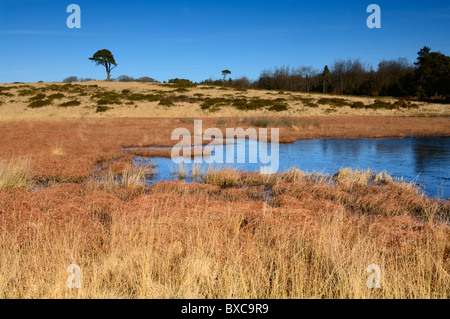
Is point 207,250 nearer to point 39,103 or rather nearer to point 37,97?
point 39,103

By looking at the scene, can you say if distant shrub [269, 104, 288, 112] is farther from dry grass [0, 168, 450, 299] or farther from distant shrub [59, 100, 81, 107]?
dry grass [0, 168, 450, 299]

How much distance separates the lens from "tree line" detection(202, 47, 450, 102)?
61944 mm

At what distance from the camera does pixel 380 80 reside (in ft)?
256

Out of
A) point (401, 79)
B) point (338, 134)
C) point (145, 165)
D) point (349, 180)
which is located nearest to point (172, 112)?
point (338, 134)

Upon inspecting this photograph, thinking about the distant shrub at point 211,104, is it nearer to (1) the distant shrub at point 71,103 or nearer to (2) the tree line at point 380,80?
(1) the distant shrub at point 71,103

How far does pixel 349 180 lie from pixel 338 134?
1394 cm

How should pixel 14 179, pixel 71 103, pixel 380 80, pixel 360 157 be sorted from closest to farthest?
pixel 14 179 → pixel 360 157 → pixel 71 103 → pixel 380 80

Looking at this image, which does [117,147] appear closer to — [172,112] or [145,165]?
[145,165]

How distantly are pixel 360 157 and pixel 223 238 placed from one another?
11466mm

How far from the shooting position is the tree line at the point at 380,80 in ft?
203

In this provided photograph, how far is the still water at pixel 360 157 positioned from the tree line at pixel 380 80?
159ft

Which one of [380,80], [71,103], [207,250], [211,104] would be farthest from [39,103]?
[380,80]

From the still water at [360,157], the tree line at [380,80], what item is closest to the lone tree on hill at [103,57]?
the tree line at [380,80]

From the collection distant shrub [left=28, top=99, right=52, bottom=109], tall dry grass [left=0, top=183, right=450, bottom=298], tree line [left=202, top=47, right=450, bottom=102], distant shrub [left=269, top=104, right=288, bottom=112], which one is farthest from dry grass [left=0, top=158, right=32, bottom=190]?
tree line [left=202, top=47, right=450, bottom=102]
